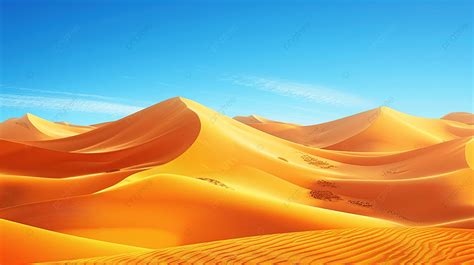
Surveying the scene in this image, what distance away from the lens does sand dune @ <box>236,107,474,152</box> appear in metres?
52.2

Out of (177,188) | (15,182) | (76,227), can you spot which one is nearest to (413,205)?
(177,188)

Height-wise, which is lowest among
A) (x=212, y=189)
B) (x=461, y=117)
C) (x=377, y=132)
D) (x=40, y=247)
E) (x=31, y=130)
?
(x=40, y=247)

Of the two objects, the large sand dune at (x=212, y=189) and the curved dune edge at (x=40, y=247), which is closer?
→ the curved dune edge at (x=40, y=247)

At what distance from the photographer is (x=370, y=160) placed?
113 feet

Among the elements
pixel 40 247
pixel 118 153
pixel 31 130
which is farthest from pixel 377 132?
pixel 40 247

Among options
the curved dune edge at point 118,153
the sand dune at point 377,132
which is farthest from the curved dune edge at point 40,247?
the sand dune at point 377,132

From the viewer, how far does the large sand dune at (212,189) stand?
12.5 meters

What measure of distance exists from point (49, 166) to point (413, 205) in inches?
801

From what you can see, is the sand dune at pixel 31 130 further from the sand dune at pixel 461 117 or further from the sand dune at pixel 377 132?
the sand dune at pixel 461 117

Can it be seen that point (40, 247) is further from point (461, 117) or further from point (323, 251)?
point (461, 117)

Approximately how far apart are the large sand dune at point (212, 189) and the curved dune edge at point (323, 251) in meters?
0.08

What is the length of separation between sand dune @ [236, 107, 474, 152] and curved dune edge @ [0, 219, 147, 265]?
4401 cm

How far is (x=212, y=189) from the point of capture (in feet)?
51.0

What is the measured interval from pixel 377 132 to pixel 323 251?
4802cm
